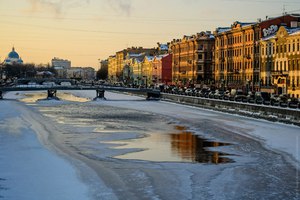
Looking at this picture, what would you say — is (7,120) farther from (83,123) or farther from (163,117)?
(163,117)

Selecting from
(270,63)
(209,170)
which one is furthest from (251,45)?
(209,170)

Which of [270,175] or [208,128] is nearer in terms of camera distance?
[270,175]

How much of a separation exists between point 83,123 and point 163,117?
37.9 feet

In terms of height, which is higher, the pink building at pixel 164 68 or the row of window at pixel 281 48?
the row of window at pixel 281 48

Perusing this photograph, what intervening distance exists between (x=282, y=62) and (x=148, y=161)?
53.7 meters

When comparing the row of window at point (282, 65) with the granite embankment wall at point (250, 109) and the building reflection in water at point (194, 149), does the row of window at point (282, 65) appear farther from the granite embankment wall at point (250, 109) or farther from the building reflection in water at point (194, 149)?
the building reflection in water at point (194, 149)

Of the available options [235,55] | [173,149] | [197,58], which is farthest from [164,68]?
[173,149]

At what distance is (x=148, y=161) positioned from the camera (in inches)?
1146

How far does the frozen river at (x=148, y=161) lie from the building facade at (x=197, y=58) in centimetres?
6947

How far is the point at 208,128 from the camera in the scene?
4753cm

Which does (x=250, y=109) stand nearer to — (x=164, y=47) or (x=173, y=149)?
(x=173, y=149)

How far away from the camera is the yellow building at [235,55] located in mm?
92188

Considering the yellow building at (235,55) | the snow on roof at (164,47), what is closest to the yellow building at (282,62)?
the yellow building at (235,55)

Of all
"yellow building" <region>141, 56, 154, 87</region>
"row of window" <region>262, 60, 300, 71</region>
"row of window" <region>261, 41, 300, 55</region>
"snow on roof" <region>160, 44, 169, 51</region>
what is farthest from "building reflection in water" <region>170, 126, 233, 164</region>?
"snow on roof" <region>160, 44, 169, 51</region>
